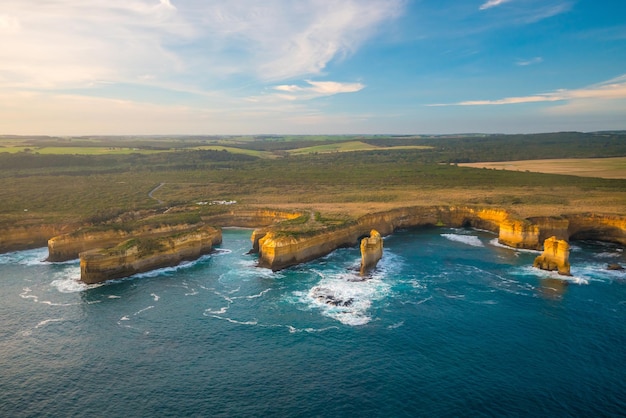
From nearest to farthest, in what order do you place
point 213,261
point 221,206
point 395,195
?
1. point 213,261
2. point 221,206
3. point 395,195

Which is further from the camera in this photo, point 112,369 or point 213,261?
point 213,261

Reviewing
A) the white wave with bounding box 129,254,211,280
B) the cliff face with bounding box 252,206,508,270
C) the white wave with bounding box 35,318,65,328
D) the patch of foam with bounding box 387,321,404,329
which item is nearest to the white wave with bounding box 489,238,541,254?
the cliff face with bounding box 252,206,508,270

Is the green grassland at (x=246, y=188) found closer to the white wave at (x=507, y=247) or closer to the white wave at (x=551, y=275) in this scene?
the white wave at (x=507, y=247)

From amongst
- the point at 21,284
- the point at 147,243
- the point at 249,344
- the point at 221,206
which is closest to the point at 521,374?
the point at 249,344

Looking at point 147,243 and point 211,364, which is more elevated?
point 147,243

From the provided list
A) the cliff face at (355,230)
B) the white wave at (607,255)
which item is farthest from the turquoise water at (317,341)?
the white wave at (607,255)

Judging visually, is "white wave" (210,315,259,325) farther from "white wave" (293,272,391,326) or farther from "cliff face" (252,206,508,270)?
"cliff face" (252,206,508,270)

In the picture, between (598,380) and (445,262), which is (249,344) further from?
(445,262)
